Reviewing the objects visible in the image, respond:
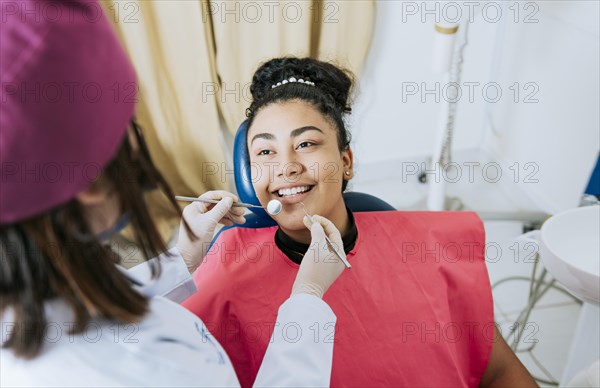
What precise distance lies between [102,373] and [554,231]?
1126mm

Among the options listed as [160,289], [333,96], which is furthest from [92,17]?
[333,96]

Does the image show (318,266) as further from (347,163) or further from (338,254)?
(347,163)

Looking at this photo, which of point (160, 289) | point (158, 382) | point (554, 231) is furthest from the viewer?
point (554, 231)

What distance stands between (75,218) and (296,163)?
70 cm

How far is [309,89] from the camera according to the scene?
1334mm

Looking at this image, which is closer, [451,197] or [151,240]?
[151,240]

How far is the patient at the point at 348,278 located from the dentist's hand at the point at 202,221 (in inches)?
3.3

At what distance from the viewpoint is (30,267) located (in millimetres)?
594

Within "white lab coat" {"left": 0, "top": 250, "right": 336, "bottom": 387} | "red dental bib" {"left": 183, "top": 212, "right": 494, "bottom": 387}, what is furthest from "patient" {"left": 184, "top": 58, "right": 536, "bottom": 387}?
"white lab coat" {"left": 0, "top": 250, "right": 336, "bottom": 387}

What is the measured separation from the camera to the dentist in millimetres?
530

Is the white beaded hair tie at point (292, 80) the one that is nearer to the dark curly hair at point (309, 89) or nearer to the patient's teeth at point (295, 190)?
the dark curly hair at point (309, 89)

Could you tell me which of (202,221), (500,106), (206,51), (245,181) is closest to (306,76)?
(245,181)

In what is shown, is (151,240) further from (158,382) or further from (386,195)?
(386,195)

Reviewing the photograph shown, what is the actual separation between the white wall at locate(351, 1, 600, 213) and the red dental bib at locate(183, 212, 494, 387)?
0.96m
